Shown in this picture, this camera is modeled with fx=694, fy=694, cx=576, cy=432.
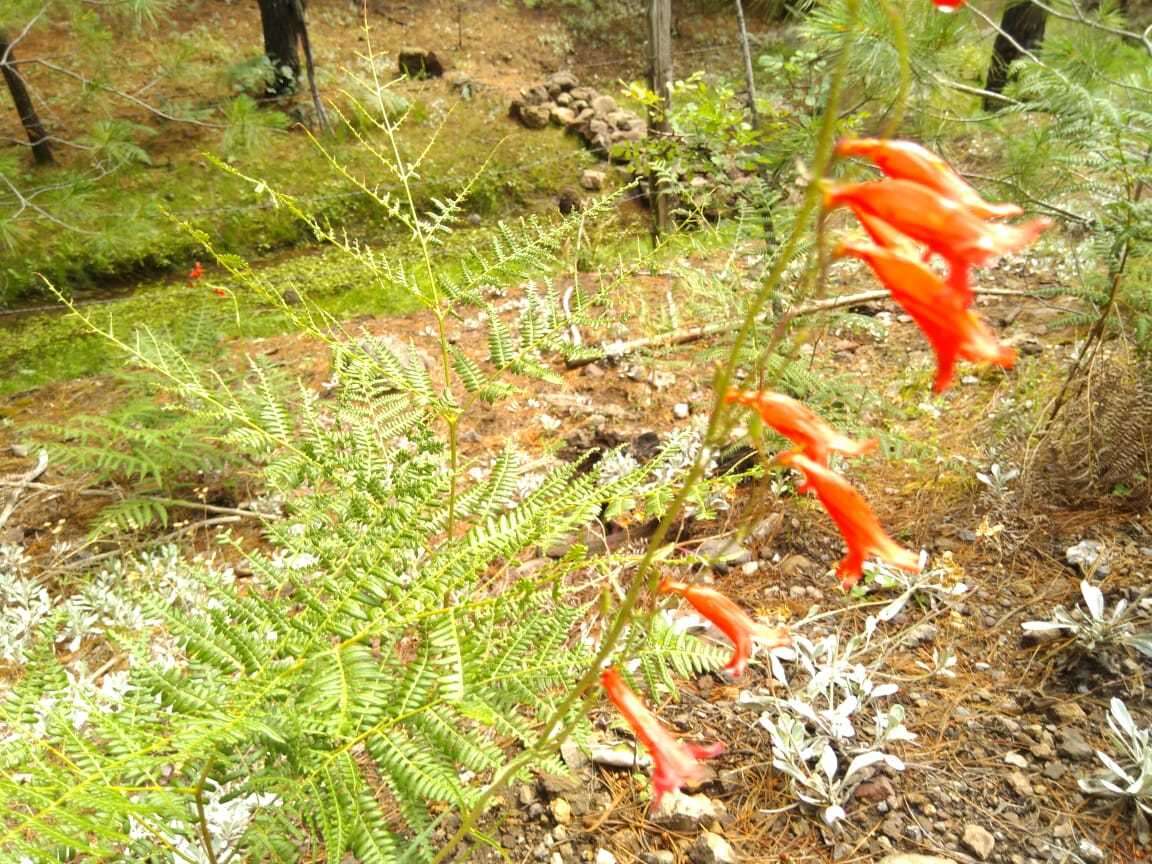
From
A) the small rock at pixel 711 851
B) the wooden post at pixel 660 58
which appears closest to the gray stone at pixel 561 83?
the wooden post at pixel 660 58

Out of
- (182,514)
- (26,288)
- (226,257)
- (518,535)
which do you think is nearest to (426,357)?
(182,514)

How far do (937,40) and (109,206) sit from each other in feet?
14.7

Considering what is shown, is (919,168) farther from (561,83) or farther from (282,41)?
(561,83)

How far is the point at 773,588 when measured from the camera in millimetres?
2213

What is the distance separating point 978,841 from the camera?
150cm

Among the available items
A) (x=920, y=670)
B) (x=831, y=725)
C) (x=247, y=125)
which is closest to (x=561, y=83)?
(x=247, y=125)

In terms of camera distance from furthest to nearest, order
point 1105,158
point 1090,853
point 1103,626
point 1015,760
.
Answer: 1. point 1105,158
2. point 1103,626
3. point 1015,760
4. point 1090,853

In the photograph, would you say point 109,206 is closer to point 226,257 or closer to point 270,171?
point 270,171

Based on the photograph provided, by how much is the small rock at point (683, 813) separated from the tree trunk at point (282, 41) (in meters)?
7.54

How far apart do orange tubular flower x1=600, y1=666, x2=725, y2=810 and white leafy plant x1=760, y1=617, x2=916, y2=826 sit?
0.85 m

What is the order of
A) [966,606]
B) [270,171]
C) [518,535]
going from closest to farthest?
1. [518,535]
2. [966,606]
3. [270,171]

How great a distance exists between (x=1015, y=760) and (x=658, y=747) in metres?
1.29

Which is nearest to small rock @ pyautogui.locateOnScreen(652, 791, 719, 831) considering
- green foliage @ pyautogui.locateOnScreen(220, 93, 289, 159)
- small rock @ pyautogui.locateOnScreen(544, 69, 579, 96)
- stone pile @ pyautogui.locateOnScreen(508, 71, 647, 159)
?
green foliage @ pyautogui.locateOnScreen(220, 93, 289, 159)

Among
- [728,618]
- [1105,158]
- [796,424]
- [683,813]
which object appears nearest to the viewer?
[796,424]
